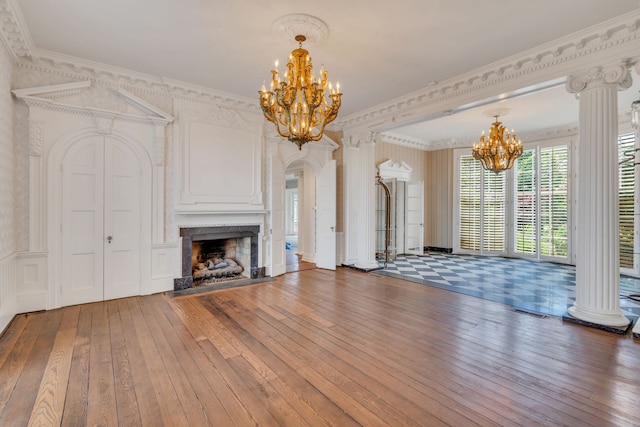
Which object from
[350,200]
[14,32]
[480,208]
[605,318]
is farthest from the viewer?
[480,208]

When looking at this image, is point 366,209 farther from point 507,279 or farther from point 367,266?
point 507,279

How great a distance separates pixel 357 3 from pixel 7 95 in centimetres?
415

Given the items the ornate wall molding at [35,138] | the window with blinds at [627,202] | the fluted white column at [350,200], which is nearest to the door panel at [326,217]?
the fluted white column at [350,200]

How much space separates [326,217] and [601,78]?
467 centimetres

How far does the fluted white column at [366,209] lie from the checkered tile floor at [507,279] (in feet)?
1.45

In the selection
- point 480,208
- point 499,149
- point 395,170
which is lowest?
point 480,208

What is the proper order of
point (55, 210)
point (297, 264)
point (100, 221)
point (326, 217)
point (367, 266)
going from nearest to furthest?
point (55, 210), point (100, 221), point (367, 266), point (326, 217), point (297, 264)

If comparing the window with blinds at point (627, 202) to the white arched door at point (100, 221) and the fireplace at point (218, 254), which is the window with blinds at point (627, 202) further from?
the white arched door at point (100, 221)

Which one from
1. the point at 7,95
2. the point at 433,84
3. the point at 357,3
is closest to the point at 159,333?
the point at 7,95

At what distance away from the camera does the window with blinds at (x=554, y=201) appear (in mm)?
7039

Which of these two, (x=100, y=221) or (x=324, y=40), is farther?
(x=100, y=221)

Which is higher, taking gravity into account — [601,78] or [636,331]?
[601,78]

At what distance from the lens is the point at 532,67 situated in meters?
3.87

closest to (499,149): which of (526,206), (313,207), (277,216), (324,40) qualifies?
Answer: (526,206)
